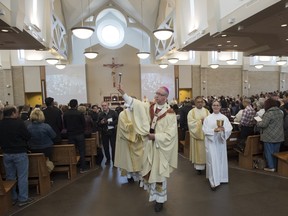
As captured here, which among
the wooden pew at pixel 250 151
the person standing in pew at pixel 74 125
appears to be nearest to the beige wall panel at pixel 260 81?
the wooden pew at pixel 250 151

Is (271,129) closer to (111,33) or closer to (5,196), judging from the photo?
(5,196)

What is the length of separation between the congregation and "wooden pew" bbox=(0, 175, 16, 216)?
0.17 meters

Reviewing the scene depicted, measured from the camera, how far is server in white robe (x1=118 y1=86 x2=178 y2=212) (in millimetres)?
4156

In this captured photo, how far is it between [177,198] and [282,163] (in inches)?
110

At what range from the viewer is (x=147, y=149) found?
4305mm

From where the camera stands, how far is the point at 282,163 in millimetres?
5824

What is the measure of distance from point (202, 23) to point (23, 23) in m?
5.50

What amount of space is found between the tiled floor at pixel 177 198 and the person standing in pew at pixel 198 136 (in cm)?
33

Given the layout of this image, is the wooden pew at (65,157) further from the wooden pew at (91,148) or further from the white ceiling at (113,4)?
the white ceiling at (113,4)

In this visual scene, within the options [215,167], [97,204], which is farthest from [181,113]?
[97,204]

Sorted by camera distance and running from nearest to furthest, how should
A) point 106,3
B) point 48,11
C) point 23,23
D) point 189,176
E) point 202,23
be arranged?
point 189,176 < point 23,23 < point 202,23 < point 48,11 < point 106,3

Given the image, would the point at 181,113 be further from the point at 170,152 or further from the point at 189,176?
the point at 170,152

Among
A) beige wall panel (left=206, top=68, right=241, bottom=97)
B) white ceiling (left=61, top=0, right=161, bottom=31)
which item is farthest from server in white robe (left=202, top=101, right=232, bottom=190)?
beige wall panel (left=206, top=68, right=241, bottom=97)

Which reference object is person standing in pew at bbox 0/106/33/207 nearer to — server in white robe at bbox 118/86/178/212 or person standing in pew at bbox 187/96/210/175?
server in white robe at bbox 118/86/178/212
